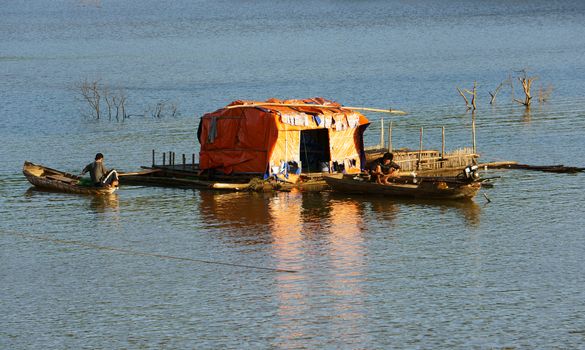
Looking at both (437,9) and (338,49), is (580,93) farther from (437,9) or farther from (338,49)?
(437,9)

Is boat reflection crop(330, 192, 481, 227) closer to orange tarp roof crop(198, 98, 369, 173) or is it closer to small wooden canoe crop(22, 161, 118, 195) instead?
orange tarp roof crop(198, 98, 369, 173)

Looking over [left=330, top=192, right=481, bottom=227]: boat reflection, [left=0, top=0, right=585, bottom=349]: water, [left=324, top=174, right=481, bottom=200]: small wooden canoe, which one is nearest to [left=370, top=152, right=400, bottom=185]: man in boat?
[left=324, top=174, right=481, bottom=200]: small wooden canoe

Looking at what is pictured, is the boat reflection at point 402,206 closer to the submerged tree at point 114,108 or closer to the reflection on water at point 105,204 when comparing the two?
the reflection on water at point 105,204

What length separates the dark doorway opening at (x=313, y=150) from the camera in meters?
31.4

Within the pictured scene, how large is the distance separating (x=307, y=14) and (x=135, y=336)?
115859 millimetres

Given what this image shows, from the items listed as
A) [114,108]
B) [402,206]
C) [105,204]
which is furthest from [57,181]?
[114,108]

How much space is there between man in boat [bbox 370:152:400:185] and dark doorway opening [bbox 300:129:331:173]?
9.67 feet

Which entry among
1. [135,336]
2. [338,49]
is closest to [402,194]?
[135,336]

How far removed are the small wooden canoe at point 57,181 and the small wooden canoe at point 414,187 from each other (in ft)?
20.0

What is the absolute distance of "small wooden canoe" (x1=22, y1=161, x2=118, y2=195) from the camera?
28.8m

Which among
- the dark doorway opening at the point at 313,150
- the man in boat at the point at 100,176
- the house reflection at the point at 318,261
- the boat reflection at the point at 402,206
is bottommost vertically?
the house reflection at the point at 318,261


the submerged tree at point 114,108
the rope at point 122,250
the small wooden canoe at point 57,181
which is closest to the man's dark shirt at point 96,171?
the small wooden canoe at point 57,181

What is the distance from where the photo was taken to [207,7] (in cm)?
15462

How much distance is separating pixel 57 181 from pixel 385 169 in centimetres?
900
